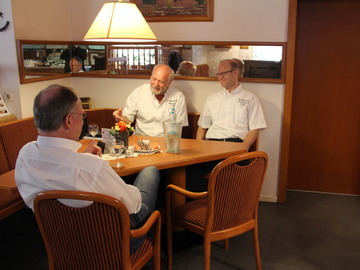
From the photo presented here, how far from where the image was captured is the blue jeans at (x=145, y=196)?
6.51 feet

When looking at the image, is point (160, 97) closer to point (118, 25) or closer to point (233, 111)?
point (233, 111)

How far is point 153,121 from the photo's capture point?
3.68m

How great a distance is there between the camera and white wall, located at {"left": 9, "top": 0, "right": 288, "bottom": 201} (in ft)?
11.6

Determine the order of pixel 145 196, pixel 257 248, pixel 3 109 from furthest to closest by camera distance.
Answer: pixel 3 109 → pixel 257 248 → pixel 145 196

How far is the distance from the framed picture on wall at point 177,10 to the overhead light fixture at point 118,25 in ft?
3.88

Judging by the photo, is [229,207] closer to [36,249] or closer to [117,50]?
[36,249]

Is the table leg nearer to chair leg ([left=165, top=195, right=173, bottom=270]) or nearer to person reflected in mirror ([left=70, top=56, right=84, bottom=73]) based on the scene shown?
chair leg ([left=165, top=195, right=173, bottom=270])

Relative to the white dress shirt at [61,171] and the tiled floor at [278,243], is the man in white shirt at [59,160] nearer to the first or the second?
the white dress shirt at [61,171]

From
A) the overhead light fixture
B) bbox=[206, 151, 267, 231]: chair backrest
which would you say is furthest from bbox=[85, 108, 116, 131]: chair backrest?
bbox=[206, 151, 267, 231]: chair backrest

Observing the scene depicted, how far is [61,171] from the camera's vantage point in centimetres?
168

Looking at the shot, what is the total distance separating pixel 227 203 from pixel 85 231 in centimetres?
86

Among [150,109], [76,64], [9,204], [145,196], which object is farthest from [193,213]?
[76,64]

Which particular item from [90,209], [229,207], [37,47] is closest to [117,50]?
[37,47]

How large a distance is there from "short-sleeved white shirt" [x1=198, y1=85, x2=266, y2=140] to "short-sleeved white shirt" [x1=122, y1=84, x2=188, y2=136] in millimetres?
273
